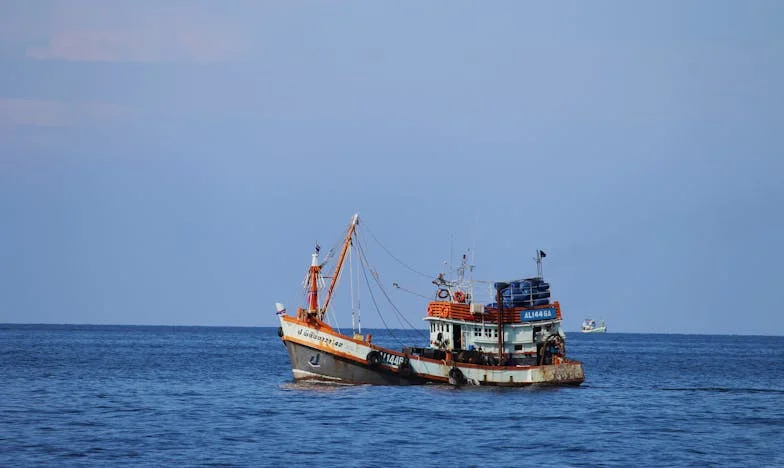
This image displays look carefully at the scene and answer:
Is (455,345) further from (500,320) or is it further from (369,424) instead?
(369,424)

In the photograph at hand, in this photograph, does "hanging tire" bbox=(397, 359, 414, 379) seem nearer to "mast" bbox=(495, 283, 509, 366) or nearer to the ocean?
the ocean

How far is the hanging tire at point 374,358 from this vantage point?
6244 cm

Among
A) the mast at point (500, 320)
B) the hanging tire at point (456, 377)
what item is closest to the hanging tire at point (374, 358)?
the hanging tire at point (456, 377)

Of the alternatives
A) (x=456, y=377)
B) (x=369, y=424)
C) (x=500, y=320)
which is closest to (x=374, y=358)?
(x=456, y=377)

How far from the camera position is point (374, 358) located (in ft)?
205

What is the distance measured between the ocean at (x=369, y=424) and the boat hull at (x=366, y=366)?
727 millimetres

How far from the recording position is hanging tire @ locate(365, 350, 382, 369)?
205ft

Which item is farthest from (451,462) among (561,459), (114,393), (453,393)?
(114,393)

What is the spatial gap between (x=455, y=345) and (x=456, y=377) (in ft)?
8.21

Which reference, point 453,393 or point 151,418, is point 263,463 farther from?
point 453,393

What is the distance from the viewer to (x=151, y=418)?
51625 millimetres

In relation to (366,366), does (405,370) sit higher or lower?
lower

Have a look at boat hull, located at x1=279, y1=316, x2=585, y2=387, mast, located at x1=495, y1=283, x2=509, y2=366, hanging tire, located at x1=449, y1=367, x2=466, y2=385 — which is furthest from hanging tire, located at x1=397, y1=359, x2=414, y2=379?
mast, located at x1=495, y1=283, x2=509, y2=366

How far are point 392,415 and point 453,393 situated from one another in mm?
8995
